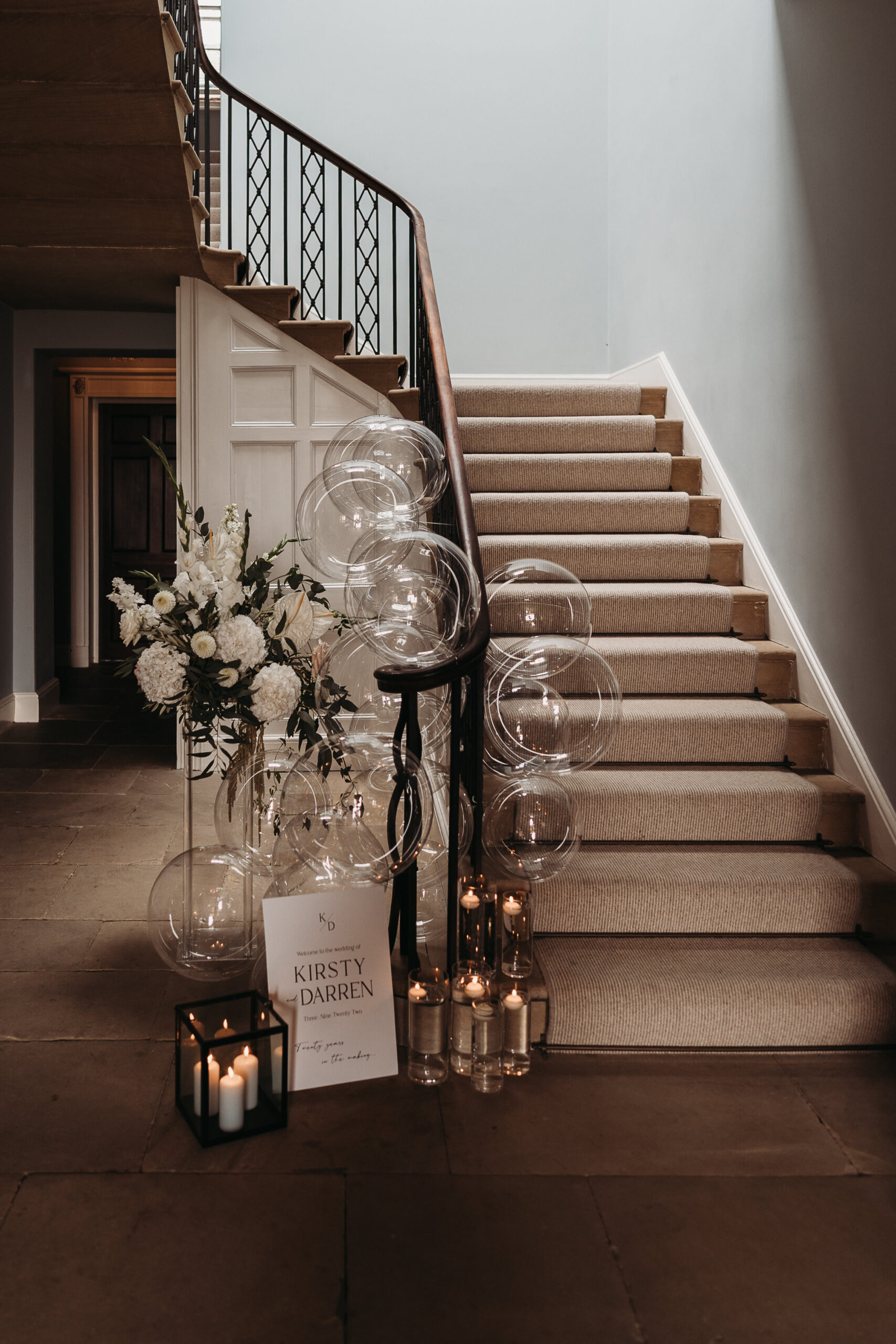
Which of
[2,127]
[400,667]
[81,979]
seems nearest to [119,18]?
[2,127]

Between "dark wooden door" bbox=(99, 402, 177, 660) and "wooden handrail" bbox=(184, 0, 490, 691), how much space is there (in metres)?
4.05

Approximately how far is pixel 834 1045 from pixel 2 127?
3899 mm

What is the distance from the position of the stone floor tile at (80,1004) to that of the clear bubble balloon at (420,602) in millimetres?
1118

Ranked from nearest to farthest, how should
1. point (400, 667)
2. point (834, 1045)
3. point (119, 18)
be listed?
Answer: point (400, 667), point (834, 1045), point (119, 18)

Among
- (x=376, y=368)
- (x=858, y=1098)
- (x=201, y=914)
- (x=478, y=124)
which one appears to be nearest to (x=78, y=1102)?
(x=201, y=914)

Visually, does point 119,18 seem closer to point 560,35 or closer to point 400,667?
point 400,667

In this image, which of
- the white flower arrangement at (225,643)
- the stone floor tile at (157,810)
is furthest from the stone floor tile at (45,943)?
the stone floor tile at (157,810)

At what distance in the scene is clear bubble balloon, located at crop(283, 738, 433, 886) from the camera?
202cm

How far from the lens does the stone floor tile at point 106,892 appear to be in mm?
3225

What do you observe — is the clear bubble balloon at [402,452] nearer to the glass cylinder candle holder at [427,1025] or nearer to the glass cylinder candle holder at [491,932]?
the glass cylinder candle holder at [491,932]

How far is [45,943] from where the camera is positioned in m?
2.98

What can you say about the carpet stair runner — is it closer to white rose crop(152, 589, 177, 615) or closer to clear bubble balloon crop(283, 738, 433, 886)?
clear bubble balloon crop(283, 738, 433, 886)

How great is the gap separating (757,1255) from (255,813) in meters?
1.29

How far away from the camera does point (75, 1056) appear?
2338 millimetres
